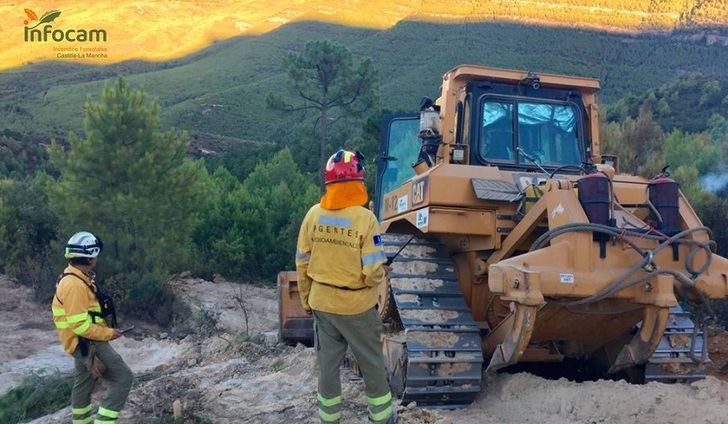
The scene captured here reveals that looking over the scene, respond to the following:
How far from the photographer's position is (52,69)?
70.8m

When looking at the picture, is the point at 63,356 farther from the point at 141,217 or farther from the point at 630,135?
the point at 630,135

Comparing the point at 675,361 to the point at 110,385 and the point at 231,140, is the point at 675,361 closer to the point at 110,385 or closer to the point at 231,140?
the point at 110,385

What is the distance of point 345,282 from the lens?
520 cm

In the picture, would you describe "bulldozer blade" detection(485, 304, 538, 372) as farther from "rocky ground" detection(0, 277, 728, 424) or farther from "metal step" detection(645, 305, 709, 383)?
"metal step" detection(645, 305, 709, 383)

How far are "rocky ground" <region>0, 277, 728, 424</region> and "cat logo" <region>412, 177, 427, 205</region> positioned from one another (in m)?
1.62

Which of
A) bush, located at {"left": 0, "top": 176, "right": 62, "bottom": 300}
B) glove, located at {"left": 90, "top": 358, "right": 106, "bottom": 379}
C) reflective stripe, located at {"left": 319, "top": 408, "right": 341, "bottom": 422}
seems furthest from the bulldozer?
bush, located at {"left": 0, "top": 176, "right": 62, "bottom": 300}

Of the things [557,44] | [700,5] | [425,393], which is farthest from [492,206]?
[700,5]

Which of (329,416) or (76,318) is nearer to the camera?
(329,416)

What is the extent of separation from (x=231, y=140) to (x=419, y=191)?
43616mm

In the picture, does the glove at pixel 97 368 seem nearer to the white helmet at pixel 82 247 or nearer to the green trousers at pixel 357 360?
the white helmet at pixel 82 247

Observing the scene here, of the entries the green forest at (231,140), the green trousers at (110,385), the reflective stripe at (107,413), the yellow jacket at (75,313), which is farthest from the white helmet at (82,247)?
the green forest at (231,140)

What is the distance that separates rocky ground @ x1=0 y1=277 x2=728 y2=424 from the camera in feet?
18.1

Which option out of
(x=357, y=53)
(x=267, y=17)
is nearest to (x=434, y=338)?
(x=357, y=53)

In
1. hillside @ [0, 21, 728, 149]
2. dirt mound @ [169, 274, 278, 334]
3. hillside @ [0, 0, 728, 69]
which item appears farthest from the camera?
hillside @ [0, 0, 728, 69]
